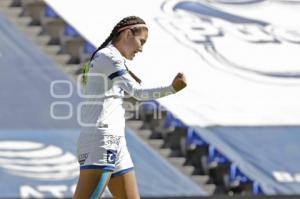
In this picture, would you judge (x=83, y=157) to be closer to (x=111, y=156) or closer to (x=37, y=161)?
(x=111, y=156)

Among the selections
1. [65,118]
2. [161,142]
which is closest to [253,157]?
[161,142]

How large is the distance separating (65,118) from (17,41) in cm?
98

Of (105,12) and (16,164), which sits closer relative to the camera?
(16,164)

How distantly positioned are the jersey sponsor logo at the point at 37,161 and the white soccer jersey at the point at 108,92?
4841 mm

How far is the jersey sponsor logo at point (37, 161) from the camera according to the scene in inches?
347

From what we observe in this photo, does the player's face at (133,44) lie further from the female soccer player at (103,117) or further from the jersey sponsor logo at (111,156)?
the jersey sponsor logo at (111,156)

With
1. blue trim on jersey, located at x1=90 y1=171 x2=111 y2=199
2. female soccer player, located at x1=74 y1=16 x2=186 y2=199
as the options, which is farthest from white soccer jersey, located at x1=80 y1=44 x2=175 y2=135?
blue trim on jersey, located at x1=90 y1=171 x2=111 y2=199

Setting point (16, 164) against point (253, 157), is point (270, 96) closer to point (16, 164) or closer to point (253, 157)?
point (253, 157)

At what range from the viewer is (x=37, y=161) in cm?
889

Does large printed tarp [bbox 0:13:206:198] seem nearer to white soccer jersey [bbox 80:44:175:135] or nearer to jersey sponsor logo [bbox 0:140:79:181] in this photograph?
jersey sponsor logo [bbox 0:140:79:181]

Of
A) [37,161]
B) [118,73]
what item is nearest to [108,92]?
[118,73]

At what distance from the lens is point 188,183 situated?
9031 mm

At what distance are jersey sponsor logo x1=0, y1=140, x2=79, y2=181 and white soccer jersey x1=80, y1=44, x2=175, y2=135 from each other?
4.84 metres

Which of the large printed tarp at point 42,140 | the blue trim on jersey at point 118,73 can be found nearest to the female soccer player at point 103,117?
the blue trim on jersey at point 118,73
